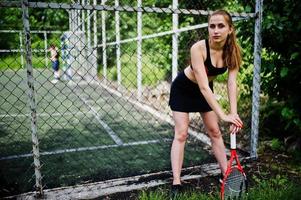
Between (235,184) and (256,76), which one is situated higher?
(256,76)

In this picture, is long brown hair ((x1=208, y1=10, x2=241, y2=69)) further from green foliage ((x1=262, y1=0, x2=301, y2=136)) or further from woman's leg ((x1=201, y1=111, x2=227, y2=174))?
green foliage ((x1=262, y1=0, x2=301, y2=136))

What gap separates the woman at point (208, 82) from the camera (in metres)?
2.91

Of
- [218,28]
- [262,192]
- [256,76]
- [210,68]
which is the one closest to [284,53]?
[256,76]

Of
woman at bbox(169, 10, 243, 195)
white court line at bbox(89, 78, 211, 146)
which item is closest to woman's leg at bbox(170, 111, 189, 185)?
woman at bbox(169, 10, 243, 195)

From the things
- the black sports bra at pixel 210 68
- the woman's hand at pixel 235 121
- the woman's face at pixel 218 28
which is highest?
the woman's face at pixel 218 28

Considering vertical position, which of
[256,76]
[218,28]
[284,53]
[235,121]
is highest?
[218,28]

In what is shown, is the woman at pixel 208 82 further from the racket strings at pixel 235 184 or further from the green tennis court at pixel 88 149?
the green tennis court at pixel 88 149

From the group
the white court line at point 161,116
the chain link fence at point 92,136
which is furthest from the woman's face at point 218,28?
the white court line at point 161,116

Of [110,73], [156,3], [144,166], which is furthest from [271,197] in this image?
[110,73]

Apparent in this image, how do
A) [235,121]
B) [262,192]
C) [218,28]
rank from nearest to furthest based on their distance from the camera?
[235,121] → [218,28] → [262,192]

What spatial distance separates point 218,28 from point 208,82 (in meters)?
0.51

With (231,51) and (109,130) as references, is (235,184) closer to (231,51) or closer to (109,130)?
(231,51)

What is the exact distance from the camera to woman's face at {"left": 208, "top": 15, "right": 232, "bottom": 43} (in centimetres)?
290

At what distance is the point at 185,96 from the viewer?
10.9ft
